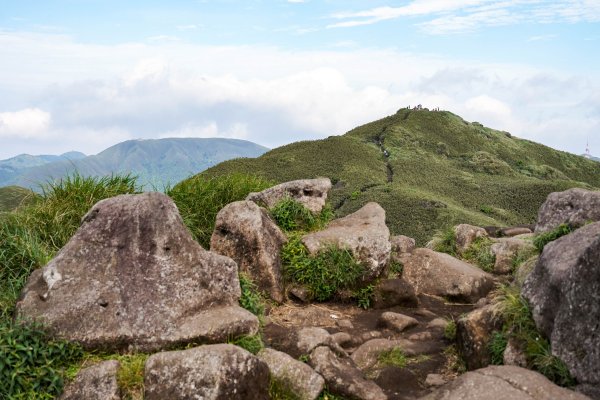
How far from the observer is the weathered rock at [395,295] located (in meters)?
11.8

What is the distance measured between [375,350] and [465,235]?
9.40 meters

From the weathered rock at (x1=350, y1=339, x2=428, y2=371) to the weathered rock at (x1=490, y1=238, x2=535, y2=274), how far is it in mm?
6542

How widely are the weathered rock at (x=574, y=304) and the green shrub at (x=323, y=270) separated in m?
4.18

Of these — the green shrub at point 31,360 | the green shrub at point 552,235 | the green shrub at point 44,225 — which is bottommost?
the green shrub at point 552,235

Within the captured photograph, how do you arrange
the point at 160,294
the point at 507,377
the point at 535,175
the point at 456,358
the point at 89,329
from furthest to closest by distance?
the point at 535,175, the point at 456,358, the point at 160,294, the point at 89,329, the point at 507,377

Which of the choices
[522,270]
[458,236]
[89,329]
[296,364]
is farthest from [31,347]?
[458,236]

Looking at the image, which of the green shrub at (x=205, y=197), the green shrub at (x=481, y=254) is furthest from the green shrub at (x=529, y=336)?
the green shrub at (x=481, y=254)

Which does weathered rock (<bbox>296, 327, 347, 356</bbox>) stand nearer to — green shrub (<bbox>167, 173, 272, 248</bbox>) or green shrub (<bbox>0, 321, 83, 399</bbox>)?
green shrub (<bbox>0, 321, 83, 399</bbox>)

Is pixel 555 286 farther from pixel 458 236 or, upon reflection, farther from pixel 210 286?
pixel 458 236

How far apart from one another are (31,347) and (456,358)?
611cm

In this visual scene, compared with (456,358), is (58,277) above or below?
above

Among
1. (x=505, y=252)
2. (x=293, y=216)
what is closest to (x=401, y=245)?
(x=505, y=252)

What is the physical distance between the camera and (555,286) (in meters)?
7.71

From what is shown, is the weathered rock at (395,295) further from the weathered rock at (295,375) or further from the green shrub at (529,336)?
the weathered rock at (295,375)
